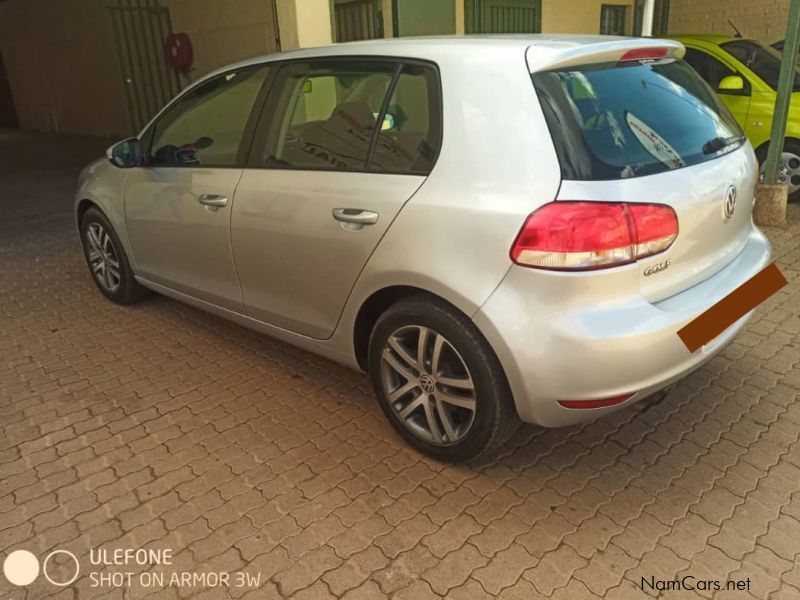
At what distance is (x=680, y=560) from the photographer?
2.24m

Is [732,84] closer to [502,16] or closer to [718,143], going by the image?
[502,16]

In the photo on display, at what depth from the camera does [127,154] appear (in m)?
4.00

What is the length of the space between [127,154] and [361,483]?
259cm

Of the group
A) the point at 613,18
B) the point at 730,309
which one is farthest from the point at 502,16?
the point at 730,309

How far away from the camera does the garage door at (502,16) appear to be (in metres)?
8.74

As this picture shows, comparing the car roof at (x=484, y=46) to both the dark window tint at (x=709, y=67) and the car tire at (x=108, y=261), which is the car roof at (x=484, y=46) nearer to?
the car tire at (x=108, y=261)

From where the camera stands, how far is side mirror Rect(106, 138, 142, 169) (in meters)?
3.97

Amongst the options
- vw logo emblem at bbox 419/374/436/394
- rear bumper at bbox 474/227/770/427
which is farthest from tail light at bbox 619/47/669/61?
vw logo emblem at bbox 419/374/436/394

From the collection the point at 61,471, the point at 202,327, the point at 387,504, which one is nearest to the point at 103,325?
the point at 202,327

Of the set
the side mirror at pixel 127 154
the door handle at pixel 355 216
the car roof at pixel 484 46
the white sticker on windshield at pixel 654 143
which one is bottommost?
the door handle at pixel 355 216

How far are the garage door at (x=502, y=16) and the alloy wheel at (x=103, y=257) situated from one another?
6.02 m

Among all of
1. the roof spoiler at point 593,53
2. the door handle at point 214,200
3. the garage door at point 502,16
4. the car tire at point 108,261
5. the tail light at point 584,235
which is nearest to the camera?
the tail light at point 584,235

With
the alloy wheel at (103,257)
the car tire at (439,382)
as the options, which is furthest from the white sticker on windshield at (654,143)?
the alloy wheel at (103,257)

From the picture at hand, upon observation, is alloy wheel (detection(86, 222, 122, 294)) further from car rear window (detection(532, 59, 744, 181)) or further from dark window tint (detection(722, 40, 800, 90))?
dark window tint (detection(722, 40, 800, 90))
